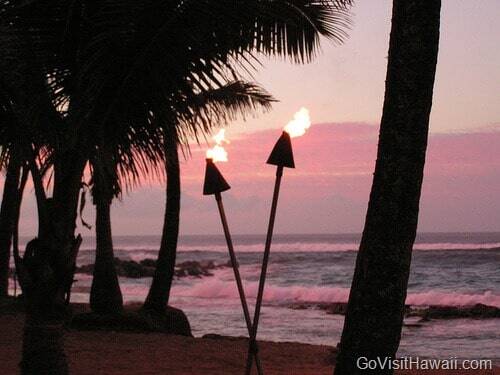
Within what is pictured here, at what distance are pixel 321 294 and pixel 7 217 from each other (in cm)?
2471

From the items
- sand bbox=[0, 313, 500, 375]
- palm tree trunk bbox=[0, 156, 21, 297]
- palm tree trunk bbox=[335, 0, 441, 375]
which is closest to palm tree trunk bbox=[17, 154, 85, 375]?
palm tree trunk bbox=[335, 0, 441, 375]

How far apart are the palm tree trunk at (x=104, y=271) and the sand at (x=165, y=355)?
56.0 inches

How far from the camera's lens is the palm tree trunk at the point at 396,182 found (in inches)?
283

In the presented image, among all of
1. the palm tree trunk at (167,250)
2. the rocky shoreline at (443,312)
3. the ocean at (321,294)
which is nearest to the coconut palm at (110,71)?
the palm tree trunk at (167,250)

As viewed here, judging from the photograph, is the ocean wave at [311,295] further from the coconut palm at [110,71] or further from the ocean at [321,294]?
the coconut palm at [110,71]

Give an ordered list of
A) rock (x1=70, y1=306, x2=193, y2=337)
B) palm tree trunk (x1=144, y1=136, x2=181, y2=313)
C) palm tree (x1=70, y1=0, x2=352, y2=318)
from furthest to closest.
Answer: palm tree trunk (x1=144, y1=136, x2=181, y2=313) → rock (x1=70, y1=306, x2=193, y2=337) → palm tree (x1=70, y1=0, x2=352, y2=318)

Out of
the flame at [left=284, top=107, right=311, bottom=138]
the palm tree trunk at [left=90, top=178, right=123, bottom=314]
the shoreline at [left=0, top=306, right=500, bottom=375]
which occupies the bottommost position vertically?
the shoreline at [left=0, top=306, right=500, bottom=375]

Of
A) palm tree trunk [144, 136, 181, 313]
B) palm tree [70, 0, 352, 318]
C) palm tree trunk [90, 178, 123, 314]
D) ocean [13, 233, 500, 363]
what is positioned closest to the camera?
palm tree [70, 0, 352, 318]

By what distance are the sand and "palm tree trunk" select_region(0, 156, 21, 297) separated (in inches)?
178

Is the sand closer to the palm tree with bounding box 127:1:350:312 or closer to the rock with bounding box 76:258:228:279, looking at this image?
the palm tree with bounding box 127:1:350:312

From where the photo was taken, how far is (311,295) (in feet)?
143

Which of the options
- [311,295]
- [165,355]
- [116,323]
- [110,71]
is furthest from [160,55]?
[311,295]

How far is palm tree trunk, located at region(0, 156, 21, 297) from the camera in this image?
21.2m

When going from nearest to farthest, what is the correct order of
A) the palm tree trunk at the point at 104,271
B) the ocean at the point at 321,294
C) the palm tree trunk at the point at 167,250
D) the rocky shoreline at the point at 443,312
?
the palm tree trunk at the point at 104,271, the palm tree trunk at the point at 167,250, the ocean at the point at 321,294, the rocky shoreline at the point at 443,312
